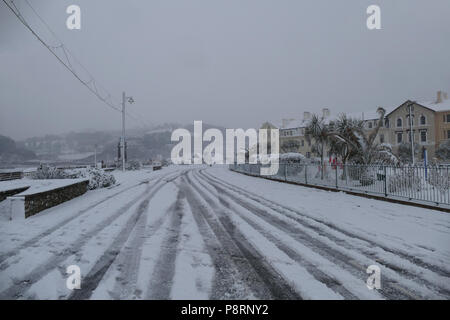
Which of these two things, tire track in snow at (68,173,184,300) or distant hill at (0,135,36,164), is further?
distant hill at (0,135,36,164)

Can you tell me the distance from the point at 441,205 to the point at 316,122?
16.1 meters

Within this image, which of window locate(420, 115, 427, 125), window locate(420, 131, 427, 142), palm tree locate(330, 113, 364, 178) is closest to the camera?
palm tree locate(330, 113, 364, 178)

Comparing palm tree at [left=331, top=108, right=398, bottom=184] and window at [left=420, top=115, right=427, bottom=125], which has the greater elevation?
window at [left=420, top=115, right=427, bottom=125]

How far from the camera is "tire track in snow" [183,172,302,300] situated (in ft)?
10.5

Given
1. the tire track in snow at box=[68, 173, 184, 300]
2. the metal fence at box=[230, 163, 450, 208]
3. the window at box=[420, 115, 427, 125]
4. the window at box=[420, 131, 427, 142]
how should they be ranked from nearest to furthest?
the tire track in snow at box=[68, 173, 184, 300] → the metal fence at box=[230, 163, 450, 208] → the window at box=[420, 131, 427, 142] → the window at box=[420, 115, 427, 125]

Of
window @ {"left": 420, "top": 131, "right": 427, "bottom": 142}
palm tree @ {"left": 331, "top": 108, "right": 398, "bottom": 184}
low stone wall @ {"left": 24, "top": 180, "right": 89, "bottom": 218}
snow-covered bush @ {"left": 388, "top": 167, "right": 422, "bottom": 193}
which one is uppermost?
window @ {"left": 420, "top": 131, "right": 427, "bottom": 142}

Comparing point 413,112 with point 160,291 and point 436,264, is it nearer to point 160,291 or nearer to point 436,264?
point 436,264

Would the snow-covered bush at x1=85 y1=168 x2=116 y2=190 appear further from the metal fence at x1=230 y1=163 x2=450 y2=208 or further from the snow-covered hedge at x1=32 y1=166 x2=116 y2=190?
the metal fence at x1=230 y1=163 x2=450 y2=208

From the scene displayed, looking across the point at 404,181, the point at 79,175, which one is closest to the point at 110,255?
the point at 404,181

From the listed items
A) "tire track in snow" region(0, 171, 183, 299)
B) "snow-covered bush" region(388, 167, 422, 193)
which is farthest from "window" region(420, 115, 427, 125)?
"tire track in snow" region(0, 171, 183, 299)

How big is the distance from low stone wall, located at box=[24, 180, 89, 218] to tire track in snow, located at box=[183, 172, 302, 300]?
599 cm

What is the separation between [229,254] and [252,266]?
25.3 inches

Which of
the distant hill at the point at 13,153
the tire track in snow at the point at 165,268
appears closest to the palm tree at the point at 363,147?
the tire track in snow at the point at 165,268
